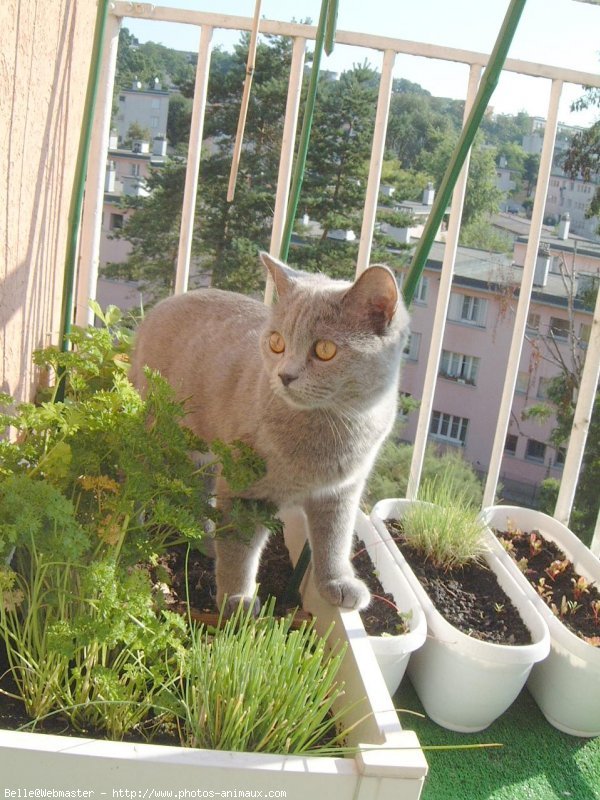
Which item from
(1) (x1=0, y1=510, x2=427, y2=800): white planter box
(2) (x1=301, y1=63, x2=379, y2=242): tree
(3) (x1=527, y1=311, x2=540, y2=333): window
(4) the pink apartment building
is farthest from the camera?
(3) (x1=527, y1=311, x2=540, y2=333): window

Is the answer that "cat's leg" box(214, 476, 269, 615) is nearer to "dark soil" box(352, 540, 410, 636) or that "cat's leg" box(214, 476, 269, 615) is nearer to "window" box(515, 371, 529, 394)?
"dark soil" box(352, 540, 410, 636)

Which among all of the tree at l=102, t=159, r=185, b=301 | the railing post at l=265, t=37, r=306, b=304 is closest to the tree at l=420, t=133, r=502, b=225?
the railing post at l=265, t=37, r=306, b=304

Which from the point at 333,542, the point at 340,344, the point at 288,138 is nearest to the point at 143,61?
the point at 288,138

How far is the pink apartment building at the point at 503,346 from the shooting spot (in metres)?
2.79

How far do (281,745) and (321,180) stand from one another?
196 cm

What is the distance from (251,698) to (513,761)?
75cm

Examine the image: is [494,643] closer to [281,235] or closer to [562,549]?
[562,549]

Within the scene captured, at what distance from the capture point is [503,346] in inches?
122

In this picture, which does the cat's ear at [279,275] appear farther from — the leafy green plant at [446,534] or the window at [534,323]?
the window at [534,323]

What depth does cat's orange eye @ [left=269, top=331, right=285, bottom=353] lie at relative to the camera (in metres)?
1.37

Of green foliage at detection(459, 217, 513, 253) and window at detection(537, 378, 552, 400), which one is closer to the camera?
green foliage at detection(459, 217, 513, 253)

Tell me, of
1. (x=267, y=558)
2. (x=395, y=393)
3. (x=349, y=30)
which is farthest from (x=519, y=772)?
(x=349, y=30)

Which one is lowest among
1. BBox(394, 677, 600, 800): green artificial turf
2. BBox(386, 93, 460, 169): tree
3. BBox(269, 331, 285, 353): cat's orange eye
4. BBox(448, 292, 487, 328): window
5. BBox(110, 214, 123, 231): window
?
BBox(394, 677, 600, 800): green artificial turf

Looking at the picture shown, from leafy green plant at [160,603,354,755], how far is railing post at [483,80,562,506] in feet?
4.14
